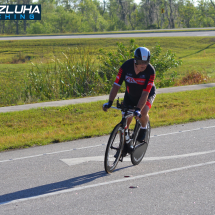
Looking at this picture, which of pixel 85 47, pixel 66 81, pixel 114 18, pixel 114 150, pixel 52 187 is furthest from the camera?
pixel 114 18

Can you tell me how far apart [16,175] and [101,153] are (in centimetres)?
203

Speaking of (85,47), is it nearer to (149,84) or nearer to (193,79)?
(193,79)

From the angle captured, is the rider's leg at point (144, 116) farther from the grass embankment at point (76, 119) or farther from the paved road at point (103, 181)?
the grass embankment at point (76, 119)

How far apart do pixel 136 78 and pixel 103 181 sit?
1.88 metres

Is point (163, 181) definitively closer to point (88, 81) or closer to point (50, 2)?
point (88, 81)

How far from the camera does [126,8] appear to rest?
89.2 metres

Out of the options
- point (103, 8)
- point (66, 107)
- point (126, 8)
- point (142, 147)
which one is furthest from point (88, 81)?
point (103, 8)

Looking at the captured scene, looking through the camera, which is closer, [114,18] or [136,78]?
[136,78]

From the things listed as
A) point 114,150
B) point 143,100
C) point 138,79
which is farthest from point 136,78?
point 114,150

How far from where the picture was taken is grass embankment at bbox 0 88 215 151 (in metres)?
8.82

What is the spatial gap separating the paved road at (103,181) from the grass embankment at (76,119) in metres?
0.86

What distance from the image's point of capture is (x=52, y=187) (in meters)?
5.33

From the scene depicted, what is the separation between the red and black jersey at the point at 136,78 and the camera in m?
5.65

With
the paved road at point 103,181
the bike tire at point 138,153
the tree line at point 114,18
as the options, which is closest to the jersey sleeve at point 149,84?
the bike tire at point 138,153
